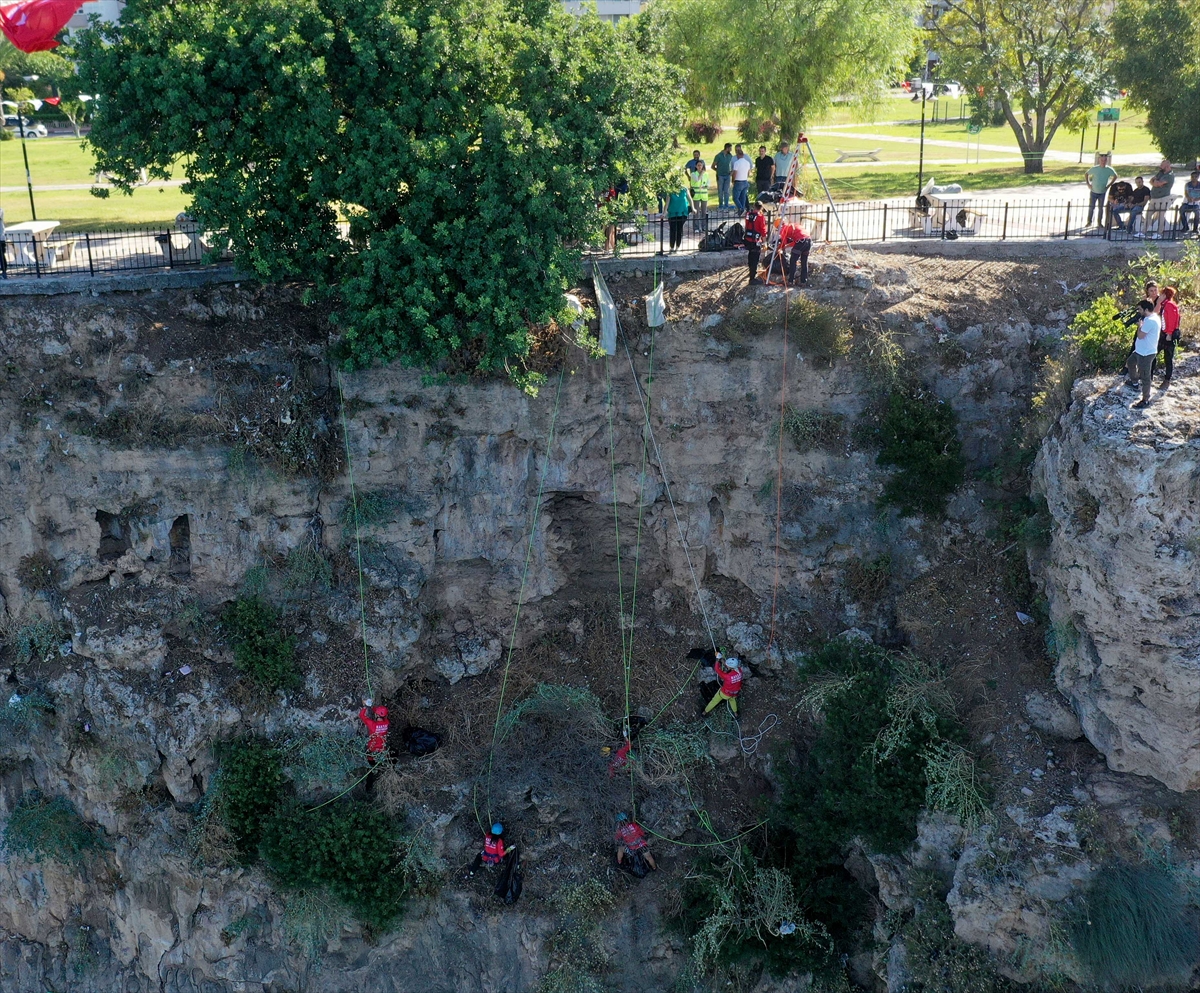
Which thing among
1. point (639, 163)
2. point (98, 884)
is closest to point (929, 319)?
point (639, 163)

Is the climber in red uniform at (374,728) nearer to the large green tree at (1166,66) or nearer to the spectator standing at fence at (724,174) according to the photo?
the spectator standing at fence at (724,174)

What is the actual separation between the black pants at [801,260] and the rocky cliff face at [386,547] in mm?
463

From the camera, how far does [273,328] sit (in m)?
19.1

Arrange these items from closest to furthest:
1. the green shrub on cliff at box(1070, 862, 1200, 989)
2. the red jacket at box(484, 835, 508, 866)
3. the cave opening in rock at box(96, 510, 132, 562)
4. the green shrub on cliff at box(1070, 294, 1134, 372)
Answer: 1. the green shrub on cliff at box(1070, 862, 1200, 989)
2. the green shrub on cliff at box(1070, 294, 1134, 372)
3. the red jacket at box(484, 835, 508, 866)
4. the cave opening in rock at box(96, 510, 132, 562)

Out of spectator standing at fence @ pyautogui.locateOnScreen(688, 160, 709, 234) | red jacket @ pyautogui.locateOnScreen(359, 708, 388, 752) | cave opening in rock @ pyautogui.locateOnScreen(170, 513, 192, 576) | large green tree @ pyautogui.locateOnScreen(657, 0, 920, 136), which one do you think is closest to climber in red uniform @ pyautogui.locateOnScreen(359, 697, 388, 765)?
red jacket @ pyautogui.locateOnScreen(359, 708, 388, 752)

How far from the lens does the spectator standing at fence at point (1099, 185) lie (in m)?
21.2

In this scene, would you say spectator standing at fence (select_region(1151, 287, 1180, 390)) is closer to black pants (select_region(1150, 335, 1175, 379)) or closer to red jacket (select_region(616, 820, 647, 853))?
black pants (select_region(1150, 335, 1175, 379))

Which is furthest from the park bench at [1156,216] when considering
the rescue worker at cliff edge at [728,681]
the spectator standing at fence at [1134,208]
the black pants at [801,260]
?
the rescue worker at cliff edge at [728,681]

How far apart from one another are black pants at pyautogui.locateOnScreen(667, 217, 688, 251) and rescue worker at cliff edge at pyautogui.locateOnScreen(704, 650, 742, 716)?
6.80 meters

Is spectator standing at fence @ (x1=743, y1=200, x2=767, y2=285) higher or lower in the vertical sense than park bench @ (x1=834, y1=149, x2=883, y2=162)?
lower

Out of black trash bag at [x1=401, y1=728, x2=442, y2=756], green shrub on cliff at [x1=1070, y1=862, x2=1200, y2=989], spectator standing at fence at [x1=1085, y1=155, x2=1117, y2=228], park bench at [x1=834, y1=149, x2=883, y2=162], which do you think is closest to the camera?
green shrub on cliff at [x1=1070, y1=862, x2=1200, y2=989]

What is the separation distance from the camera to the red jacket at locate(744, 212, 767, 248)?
1917 centimetres

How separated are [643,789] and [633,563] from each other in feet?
12.3

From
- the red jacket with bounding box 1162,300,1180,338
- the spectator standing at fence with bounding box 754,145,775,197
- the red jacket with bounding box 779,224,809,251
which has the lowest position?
the red jacket with bounding box 1162,300,1180,338
